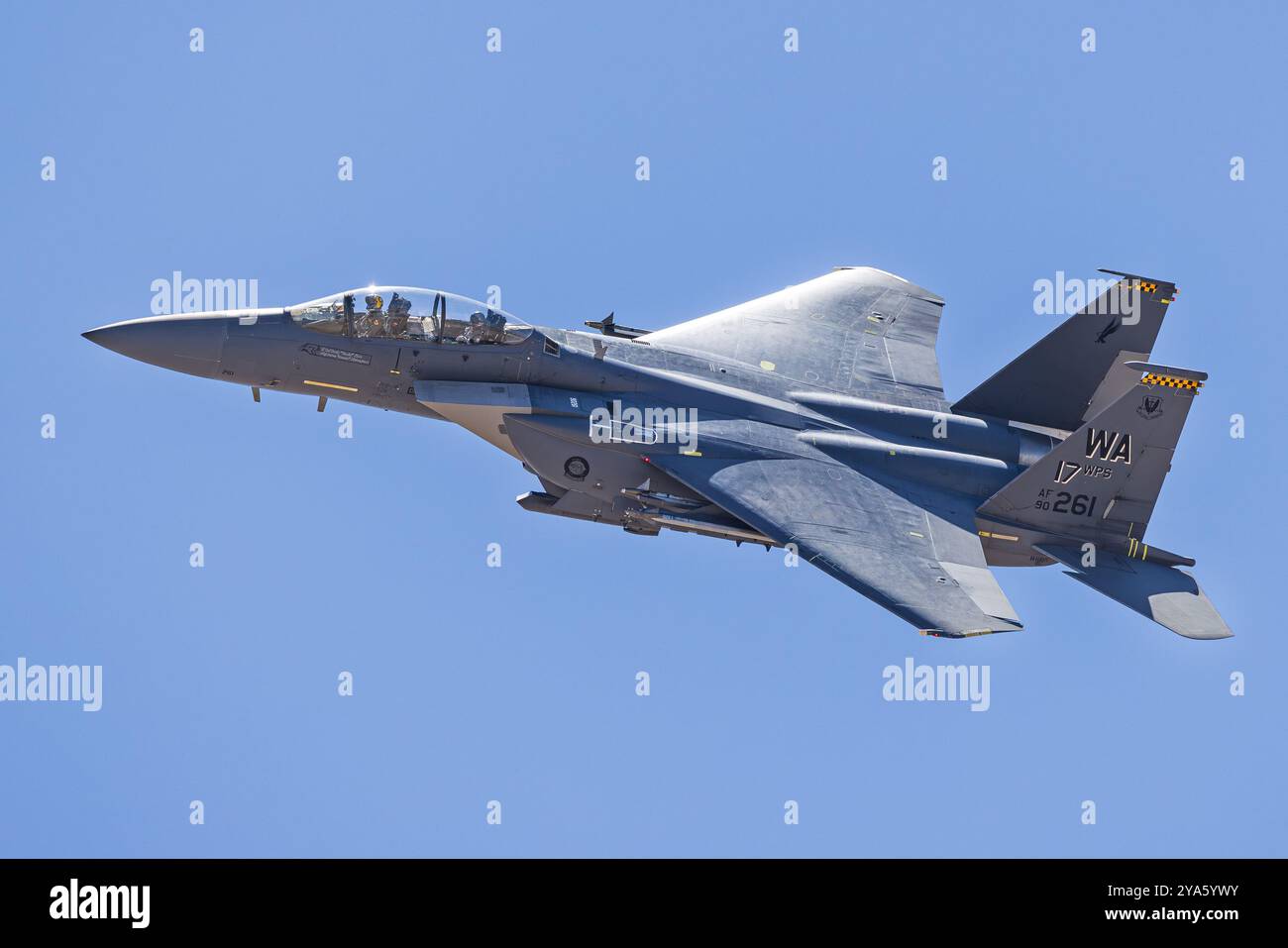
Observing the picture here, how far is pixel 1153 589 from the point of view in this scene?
1131 inches

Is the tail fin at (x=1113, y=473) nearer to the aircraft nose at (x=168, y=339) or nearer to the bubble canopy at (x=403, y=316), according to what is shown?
the bubble canopy at (x=403, y=316)

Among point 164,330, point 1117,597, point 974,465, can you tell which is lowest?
point 1117,597

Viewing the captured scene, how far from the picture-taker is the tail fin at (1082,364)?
31.2 m

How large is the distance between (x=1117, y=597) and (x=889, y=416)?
4.27 meters

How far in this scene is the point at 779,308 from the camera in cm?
3331

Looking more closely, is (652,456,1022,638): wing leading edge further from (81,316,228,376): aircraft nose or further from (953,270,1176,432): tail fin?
(81,316,228,376): aircraft nose

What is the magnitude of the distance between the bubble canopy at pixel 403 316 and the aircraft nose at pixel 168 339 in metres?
1.19

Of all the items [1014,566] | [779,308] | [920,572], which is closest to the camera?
[920,572]

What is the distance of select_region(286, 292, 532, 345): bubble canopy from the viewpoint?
2900 cm

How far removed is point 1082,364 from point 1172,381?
3.06 metres

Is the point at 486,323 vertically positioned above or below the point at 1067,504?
above

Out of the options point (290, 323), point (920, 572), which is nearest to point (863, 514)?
point (920, 572)

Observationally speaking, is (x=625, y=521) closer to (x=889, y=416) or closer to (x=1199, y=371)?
(x=889, y=416)

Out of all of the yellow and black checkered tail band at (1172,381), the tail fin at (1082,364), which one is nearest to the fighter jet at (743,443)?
the yellow and black checkered tail band at (1172,381)
